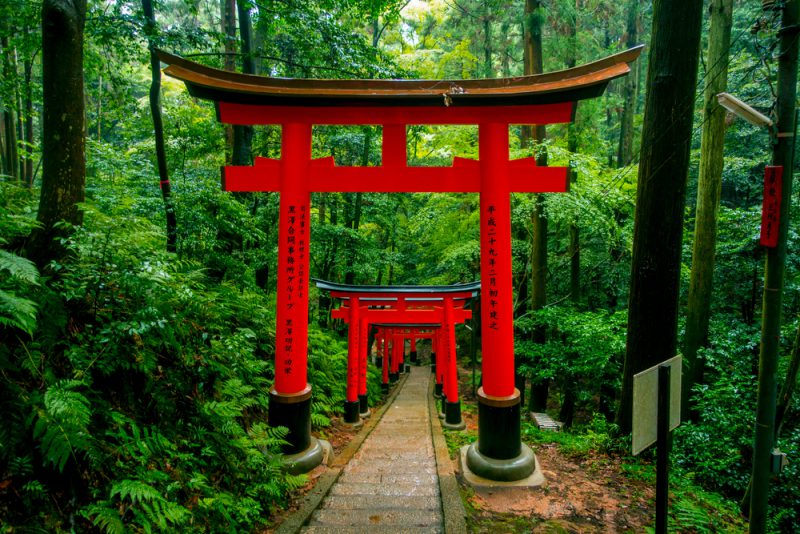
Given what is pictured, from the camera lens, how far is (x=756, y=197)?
52.8 ft

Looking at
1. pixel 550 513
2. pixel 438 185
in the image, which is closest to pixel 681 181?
pixel 438 185

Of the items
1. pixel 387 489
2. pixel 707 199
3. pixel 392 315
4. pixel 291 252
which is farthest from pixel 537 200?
pixel 387 489

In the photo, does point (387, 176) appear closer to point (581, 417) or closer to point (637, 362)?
point (637, 362)

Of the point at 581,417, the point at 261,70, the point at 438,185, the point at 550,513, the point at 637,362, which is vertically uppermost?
the point at 261,70

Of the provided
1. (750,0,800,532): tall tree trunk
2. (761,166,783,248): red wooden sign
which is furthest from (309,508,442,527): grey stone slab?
(761,166,783,248): red wooden sign

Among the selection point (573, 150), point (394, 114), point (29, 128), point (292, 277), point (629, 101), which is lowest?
point (292, 277)

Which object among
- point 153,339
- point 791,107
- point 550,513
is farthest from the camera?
point 550,513

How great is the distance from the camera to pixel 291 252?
16.6 feet

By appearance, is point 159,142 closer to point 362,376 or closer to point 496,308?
point 496,308

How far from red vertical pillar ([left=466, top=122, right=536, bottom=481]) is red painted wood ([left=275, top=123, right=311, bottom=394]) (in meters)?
2.26

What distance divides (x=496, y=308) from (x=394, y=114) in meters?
2.68

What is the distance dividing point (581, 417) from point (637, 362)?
1161cm

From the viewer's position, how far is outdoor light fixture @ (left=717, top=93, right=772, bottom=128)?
305cm

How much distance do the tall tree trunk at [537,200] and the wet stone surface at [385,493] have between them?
221 inches
